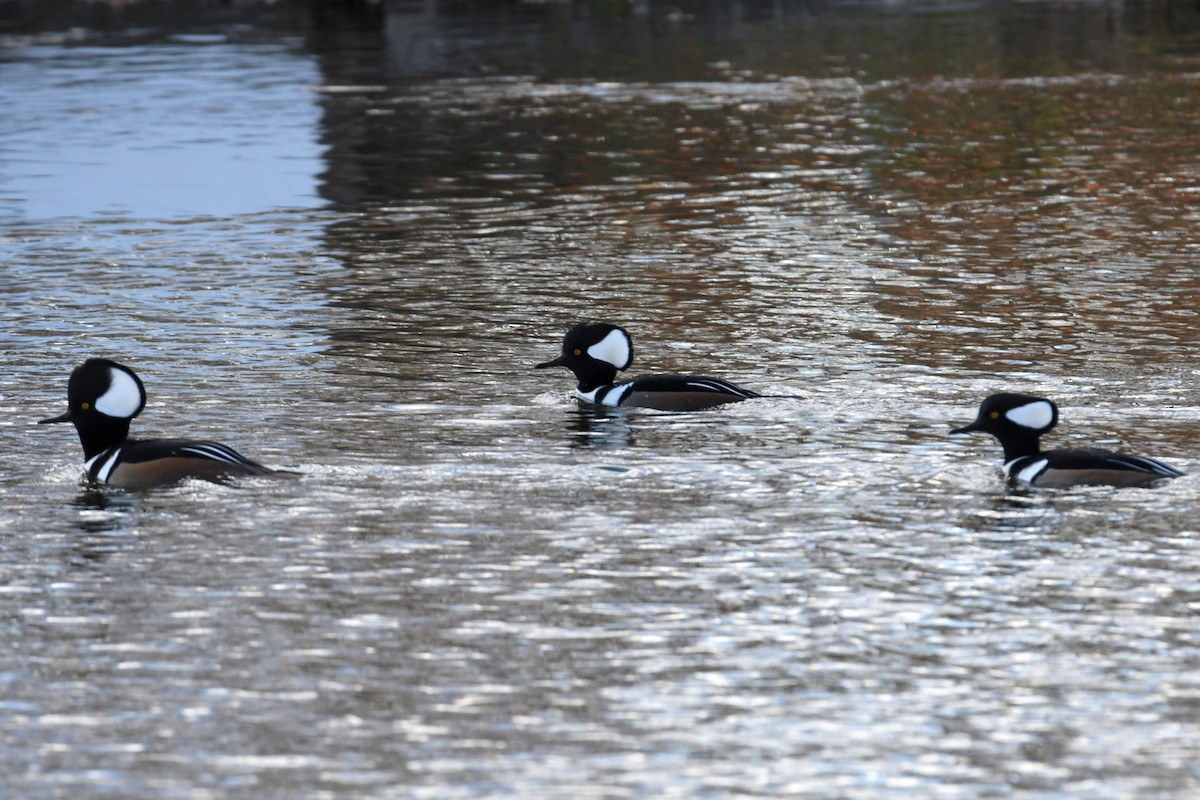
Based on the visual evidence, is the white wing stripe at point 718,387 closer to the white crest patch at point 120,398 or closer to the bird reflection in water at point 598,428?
the bird reflection in water at point 598,428

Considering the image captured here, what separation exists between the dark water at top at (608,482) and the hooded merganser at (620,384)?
0.68 ft

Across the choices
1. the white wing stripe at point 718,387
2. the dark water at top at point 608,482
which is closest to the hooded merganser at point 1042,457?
the dark water at top at point 608,482

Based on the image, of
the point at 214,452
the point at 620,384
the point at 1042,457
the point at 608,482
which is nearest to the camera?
the point at 1042,457

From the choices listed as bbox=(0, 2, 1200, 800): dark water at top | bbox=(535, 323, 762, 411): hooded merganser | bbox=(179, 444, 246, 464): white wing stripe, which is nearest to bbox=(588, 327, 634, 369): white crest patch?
bbox=(535, 323, 762, 411): hooded merganser

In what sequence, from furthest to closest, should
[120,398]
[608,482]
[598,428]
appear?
[598,428]
[120,398]
[608,482]

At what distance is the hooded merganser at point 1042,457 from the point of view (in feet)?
43.9

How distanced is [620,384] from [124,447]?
4.33 metres

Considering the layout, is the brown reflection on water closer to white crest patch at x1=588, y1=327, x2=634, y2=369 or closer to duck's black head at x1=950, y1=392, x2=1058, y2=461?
white crest patch at x1=588, y1=327, x2=634, y2=369

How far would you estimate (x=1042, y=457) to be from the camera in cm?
1377

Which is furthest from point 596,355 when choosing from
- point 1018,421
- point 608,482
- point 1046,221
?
point 1046,221

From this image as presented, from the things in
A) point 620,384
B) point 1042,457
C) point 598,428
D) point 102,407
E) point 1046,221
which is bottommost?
point 1046,221

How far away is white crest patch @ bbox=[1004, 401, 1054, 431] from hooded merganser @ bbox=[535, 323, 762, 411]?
2.91 m

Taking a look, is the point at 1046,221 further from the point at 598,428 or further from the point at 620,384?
the point at 598,428

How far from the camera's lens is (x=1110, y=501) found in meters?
13.2
